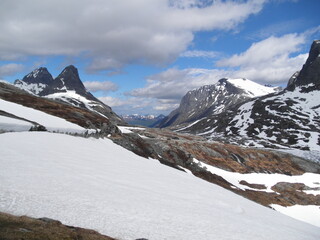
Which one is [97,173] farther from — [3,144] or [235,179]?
[235,179]

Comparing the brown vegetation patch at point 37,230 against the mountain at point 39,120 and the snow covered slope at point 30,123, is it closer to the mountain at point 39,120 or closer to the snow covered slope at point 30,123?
the mountain at point 39,120

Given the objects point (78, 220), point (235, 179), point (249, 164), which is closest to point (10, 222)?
point (78, 220)

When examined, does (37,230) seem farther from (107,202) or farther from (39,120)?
(39,120)

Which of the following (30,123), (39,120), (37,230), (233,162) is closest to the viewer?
(37,230)

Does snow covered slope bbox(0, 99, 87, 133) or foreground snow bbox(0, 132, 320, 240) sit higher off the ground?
snow covered slope bbox(0, 99, 87, 133)

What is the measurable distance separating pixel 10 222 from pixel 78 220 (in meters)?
3.83

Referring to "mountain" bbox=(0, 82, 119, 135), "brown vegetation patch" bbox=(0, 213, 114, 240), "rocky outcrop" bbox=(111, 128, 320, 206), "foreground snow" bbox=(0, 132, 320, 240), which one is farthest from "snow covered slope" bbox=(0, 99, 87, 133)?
"brown vegetation patch" bbox=(0, 213, 114, 240)

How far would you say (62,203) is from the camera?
52.2 feet

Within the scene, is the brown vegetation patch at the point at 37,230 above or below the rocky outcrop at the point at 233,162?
below

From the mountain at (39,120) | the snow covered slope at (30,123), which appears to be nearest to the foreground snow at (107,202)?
the snow covered slope at (30,123)

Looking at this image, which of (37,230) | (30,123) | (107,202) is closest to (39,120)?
(30,123)

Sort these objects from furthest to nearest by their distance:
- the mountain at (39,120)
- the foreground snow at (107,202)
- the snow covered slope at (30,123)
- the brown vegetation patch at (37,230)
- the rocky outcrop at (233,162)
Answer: the rocky outcrop at (233,162)
the mountain at (39,120)
the snow covered slope at (30,123)
the foreground snow at (107,202)
the brown vegetation patch at (37,230)

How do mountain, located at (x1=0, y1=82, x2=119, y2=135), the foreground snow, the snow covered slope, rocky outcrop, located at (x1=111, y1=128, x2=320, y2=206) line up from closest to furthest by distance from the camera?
1. the foreground snow
2. the snow covered slope
3. mountain, located at (x1=0, y1=82, x2=119, y2=135)
4. rocky outcrop, located at (x1=111, y1=128, x2=320, y2=206)

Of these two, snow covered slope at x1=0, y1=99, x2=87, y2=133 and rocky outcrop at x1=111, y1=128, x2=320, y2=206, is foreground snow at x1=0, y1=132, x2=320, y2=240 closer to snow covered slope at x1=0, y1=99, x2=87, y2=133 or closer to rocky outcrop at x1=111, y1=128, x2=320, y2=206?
snow covered slope at x1=0, y1=99, x2=87, y2=133
